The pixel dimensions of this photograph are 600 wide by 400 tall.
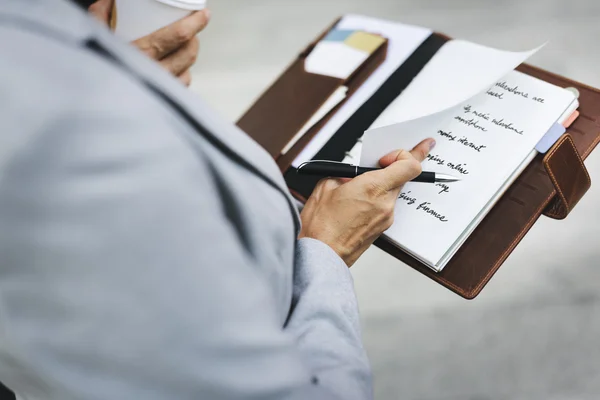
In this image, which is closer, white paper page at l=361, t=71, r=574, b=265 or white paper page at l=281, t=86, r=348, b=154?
white paper page at l=361, t=71, r=574, b=265

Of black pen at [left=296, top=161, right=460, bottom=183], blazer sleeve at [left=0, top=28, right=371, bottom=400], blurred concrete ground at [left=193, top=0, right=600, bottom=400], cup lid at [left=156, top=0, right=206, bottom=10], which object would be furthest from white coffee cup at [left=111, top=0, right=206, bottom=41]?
blurred concrete ground at [left=193, top=0, right=600, bottom=400]

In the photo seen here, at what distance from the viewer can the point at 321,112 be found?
30.9 inches

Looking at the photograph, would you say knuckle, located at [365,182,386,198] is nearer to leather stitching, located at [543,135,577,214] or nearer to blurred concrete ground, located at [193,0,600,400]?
leather stitching, located at [543,135,577,214]

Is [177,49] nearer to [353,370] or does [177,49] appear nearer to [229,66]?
[353,370]

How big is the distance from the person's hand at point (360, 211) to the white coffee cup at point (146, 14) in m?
0.26

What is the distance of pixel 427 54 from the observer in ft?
2.60

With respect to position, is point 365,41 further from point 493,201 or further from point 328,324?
point 328,324

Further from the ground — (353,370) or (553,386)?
(353,370)

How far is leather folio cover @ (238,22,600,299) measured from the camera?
64cm

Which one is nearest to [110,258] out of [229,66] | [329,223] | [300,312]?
[300,312]

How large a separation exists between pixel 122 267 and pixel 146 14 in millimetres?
373

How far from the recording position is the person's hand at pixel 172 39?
2.03 feet

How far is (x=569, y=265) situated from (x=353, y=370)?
82cm

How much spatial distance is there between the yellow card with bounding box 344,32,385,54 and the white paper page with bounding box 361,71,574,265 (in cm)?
18
